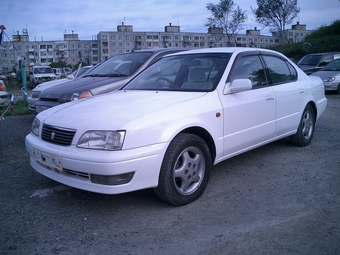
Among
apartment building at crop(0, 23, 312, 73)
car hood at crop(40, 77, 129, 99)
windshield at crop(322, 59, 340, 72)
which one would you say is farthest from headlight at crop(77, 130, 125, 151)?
apartment building at crop(0, 23, 312, 73)

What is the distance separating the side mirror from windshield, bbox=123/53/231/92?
149mm

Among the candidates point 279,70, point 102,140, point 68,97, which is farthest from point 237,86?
point 68,97

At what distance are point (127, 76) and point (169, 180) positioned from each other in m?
3.76

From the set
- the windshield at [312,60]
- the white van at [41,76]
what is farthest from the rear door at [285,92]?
the white van at [41,76]

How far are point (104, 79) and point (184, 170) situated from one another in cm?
376

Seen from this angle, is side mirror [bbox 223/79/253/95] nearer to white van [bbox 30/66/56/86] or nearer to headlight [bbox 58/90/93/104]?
headlight [bbox 58/90/93/104]

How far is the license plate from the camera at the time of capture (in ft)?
10.8

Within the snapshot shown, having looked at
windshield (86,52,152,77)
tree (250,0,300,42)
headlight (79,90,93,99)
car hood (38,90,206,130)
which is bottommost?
car hood (38,90,206,130)

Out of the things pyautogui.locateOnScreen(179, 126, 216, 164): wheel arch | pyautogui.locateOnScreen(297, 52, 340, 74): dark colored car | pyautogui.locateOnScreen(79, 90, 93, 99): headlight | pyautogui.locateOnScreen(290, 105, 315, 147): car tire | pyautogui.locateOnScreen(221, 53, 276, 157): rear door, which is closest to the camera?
pyautogui.locateOnScreen(179, 126, 216, 164): wheel arch

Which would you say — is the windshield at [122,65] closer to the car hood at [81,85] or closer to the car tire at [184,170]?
the car hood at [81,85]

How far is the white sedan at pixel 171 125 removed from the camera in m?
3.09

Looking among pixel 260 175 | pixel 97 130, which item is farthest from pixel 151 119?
pixel 260 175

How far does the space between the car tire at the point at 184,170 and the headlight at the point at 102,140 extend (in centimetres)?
49

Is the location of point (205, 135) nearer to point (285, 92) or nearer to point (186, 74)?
point (186, 74)
